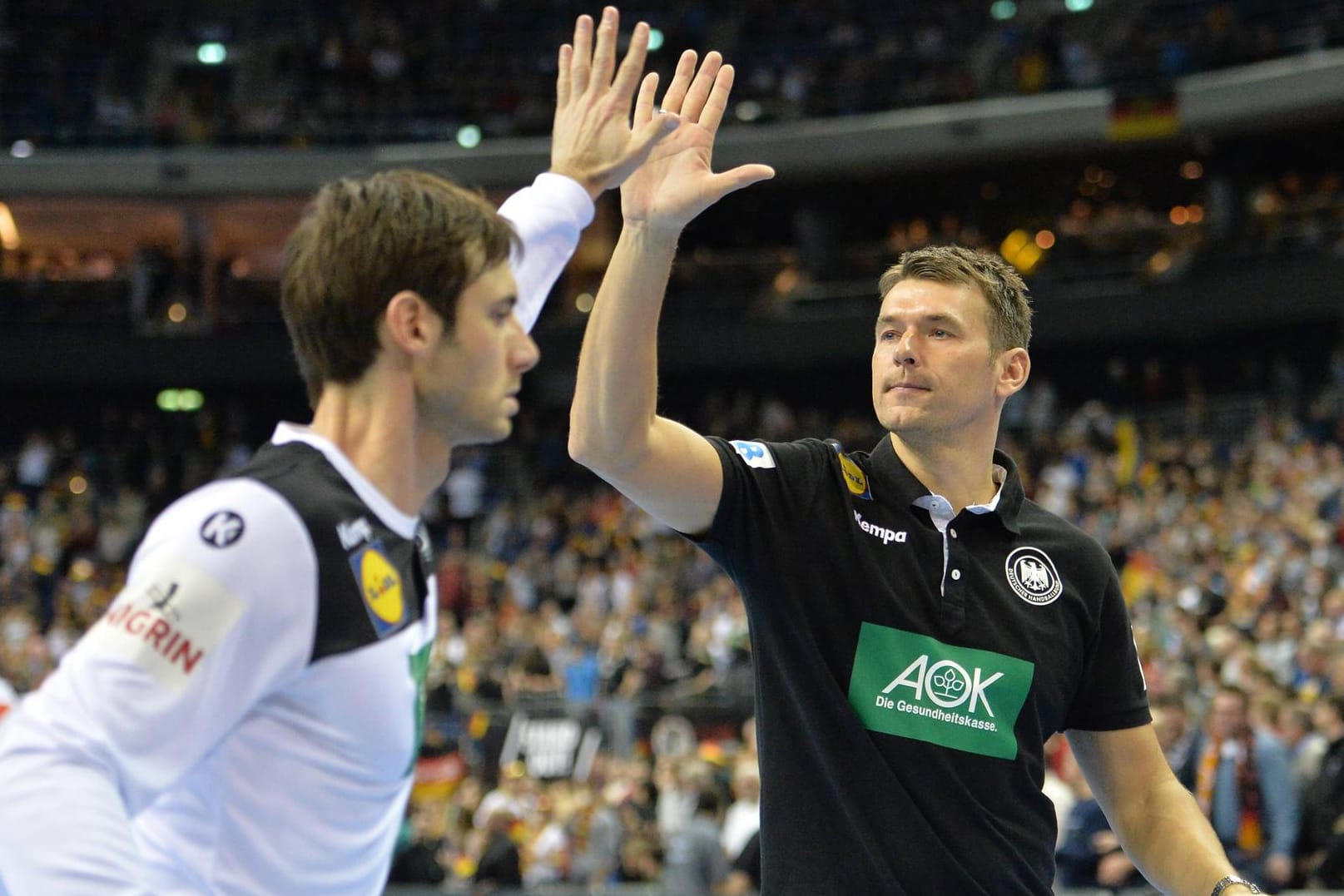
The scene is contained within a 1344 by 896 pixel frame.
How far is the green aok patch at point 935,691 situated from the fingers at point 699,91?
3.53 feet

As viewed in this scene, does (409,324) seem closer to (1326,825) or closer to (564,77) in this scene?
(564,77)

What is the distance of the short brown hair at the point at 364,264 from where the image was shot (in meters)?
2.18

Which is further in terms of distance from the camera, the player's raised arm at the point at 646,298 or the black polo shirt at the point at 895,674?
the black polo shirt at the point at 895,674

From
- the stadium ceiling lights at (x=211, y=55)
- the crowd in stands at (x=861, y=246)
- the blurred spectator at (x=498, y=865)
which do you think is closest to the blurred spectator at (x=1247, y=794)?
the blurred spectator at (x=498, y=865)

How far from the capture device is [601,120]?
2809 millimetres

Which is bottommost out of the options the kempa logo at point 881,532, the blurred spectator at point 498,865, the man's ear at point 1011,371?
the blurred spectator at point 498,865

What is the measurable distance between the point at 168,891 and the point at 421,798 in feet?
36.6

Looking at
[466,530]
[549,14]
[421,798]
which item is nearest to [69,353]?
[466,530]

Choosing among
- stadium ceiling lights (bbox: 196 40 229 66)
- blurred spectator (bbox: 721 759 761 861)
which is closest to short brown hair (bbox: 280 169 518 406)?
blurred spectator (bbox: 721 759 761 861)

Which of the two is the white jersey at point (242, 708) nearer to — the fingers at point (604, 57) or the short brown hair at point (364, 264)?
the short brown hair at point (364, 264)

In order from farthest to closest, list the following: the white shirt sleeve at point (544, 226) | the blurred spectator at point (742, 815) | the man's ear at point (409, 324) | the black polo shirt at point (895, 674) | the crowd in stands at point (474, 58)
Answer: the crowd in stands at point (474, 58), the blurred spectator at point (742, 815), the black polo shirt at point (895, 674), the white shirt sleeve at point (544, 226), the man's ear at point (409, 324)

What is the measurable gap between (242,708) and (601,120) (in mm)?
1311

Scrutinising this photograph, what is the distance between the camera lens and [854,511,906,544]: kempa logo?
3.28m

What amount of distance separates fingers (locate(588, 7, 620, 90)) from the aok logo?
4.24 feet
